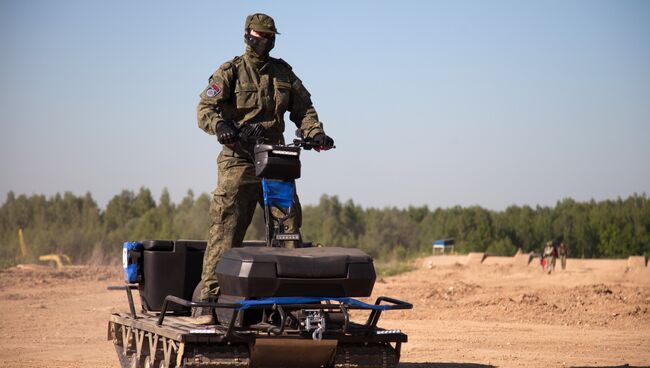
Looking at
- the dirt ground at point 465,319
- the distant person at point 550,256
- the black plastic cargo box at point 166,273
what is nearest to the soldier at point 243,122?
the black plastic cargo box at point 166,273

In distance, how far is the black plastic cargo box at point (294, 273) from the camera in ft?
22.4

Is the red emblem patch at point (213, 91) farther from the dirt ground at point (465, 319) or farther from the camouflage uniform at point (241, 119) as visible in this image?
the dirt ground at point (465, 319)

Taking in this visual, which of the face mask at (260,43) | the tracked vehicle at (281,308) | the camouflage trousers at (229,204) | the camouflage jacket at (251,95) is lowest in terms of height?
the tracked vehicle at (281,308)

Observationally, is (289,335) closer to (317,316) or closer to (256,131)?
(317,316)

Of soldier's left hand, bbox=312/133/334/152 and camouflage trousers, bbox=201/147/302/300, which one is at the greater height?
soldier's left hand, bbox=312/133/334/152

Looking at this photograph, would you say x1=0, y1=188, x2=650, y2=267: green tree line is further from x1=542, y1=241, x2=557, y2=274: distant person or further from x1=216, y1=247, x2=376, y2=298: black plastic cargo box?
x1=216, y1=247, x2=376, y2=298: black plastic cargo box

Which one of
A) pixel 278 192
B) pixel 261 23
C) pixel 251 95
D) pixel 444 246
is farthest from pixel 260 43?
pixel 444 246

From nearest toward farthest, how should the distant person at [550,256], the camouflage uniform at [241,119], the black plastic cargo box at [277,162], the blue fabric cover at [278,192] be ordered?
the black plastic cargo box at [277,162]
the blue fabric cover at [278,192]
the camouflage uniform at [241,119]
the distant person at [550,256]

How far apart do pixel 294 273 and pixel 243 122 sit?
A: 69.7 inches

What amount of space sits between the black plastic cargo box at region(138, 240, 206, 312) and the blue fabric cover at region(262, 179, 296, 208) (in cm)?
138

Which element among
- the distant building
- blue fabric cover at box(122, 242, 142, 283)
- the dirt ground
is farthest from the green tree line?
blue fabric cover at box(122, 242, 142, 283)

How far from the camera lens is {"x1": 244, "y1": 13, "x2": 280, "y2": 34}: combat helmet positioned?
8.10m

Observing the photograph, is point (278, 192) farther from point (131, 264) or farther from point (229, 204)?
point (131, 264)

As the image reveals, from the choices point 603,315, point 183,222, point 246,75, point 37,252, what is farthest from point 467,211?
point 246,75
